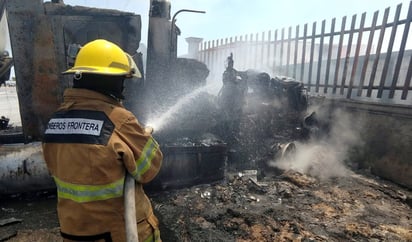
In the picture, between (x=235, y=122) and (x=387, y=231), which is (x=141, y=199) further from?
(x=235, y=122)

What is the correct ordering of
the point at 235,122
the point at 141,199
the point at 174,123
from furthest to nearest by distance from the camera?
the point at 235,122 → the point at 174,123 → the point at 141,199

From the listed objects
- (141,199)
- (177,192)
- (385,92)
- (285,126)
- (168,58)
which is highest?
(168,58)

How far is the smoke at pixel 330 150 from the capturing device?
5.75 meters

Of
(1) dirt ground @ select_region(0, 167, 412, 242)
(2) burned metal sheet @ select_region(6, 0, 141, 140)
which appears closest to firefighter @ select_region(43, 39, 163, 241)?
(1) dirt ground @ select_region(0, 167, 412, 242)

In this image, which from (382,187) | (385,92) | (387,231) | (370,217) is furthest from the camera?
(385,92)

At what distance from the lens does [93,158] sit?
4.73 feet

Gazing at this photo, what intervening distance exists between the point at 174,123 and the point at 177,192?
4.74 feet

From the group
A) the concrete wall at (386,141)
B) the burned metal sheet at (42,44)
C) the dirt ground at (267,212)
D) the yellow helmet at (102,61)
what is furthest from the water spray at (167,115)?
the concrete wall at (386,141)

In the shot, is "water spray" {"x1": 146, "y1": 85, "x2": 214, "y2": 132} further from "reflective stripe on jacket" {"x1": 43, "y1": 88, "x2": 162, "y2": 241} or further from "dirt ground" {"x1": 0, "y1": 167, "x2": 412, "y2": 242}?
"reflective stripe on jacket" {"x1": 43, "y1": 88, "x2": 162, "y2": 241}

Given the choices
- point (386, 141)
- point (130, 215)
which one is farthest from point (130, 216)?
point (386, 141)

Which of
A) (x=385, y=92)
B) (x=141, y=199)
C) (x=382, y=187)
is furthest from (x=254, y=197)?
(x=385, y=92)

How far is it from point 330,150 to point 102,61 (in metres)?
6.53

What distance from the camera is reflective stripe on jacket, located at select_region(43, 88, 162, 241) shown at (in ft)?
4.78

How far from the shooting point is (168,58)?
18.8 ft
